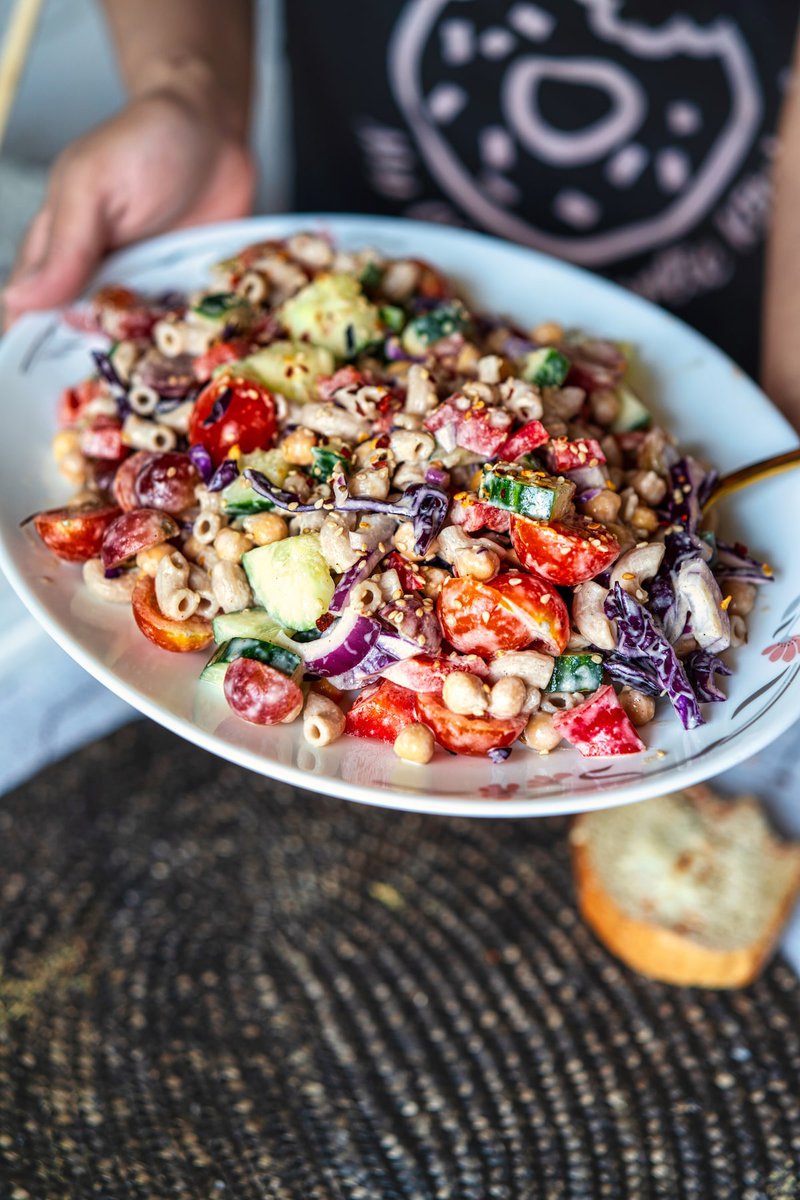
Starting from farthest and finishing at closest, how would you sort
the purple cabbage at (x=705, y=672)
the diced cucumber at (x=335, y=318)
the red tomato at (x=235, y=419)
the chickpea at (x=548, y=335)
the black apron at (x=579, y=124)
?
the black apron at (x=579, y=124)
the chickpea at (x=548, y=335)
the diced cucumber at (x=335, y=318)
the red tomato at (x=235, y=419)
the purple cabbage at (x=705, y=672)

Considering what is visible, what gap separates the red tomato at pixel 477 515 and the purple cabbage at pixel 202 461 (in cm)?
32

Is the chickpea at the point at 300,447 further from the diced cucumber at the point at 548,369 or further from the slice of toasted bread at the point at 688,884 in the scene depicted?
the slice of toasted bread at the point at 688,884

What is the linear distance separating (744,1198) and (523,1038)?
33cm

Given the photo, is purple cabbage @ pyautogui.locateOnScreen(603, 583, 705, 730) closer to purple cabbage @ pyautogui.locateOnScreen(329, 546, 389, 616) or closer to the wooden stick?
purple cabbage @ pyautogui.locateOnScreen(329, 546, 389, 616)

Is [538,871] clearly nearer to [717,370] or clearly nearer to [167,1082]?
[167,1082]

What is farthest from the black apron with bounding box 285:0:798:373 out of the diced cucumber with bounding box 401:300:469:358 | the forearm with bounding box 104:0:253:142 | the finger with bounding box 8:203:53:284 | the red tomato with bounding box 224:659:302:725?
the red tomato with bounding box 224:659:302:725

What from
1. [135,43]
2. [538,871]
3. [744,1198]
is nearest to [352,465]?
[538,871]

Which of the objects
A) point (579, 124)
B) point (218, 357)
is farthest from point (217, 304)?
point (579, 124)

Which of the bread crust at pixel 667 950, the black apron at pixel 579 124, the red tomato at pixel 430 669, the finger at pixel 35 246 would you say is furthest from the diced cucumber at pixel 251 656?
the black apron at pixel 579 124

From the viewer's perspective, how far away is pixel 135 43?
219 cm

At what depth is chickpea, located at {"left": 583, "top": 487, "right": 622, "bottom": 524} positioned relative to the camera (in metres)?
1.29

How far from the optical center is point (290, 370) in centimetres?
141

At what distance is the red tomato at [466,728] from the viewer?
1.18 m

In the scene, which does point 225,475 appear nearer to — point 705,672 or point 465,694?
point 465,694
